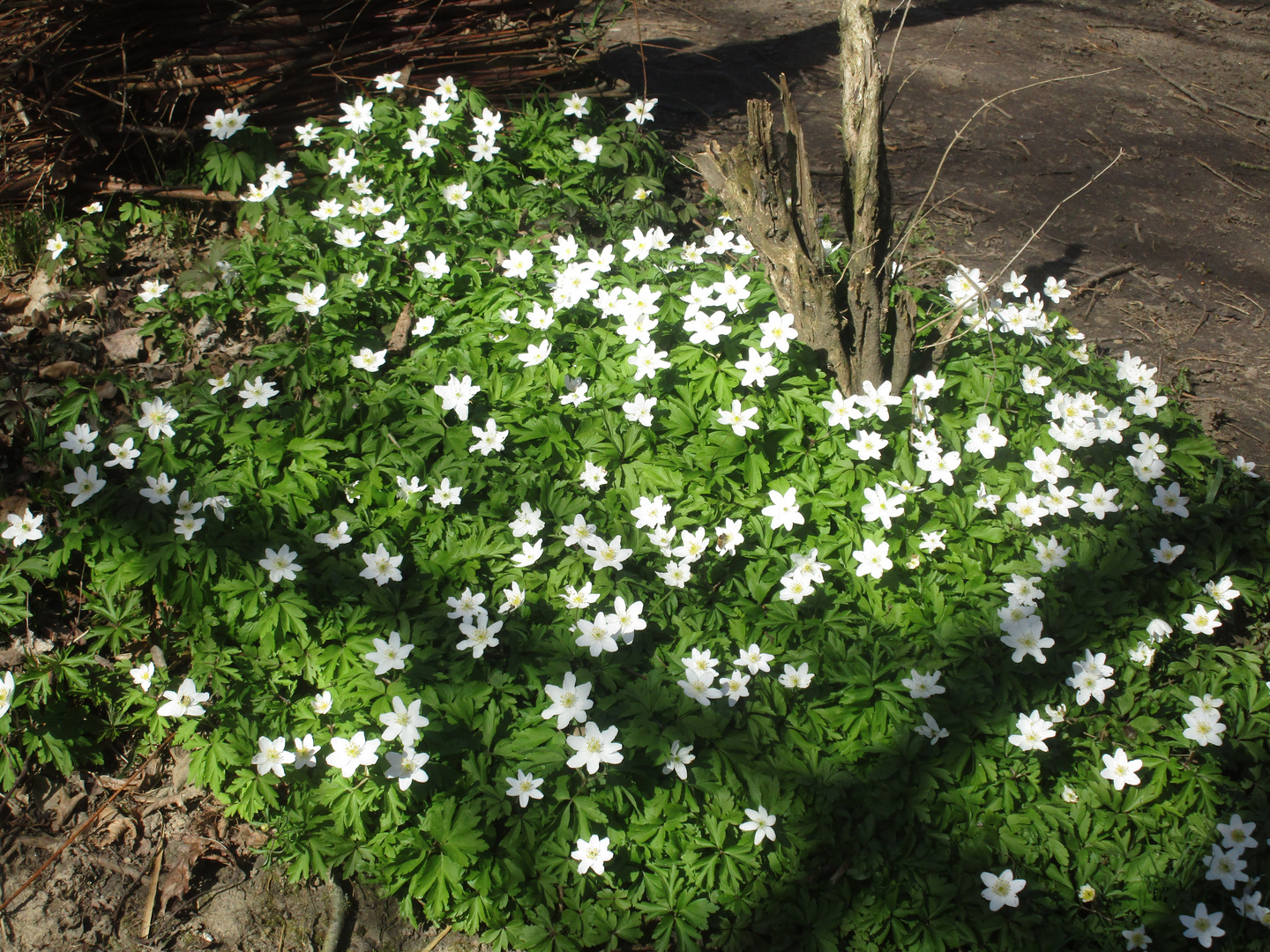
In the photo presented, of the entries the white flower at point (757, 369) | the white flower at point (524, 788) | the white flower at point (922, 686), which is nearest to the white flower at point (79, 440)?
the white flower at point (524, 788)

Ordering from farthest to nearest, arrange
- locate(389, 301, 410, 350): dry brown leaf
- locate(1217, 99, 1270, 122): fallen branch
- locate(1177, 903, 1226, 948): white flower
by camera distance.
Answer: locate(1217, 99, 1270, 122): fallen branch < locate(389, 301, 410, 350): dry brown leaf < locate(1177, 903, 1226, 948): white flower

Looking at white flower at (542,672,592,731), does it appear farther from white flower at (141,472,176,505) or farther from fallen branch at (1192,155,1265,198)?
fallen branch at (1192,155,1265,198)

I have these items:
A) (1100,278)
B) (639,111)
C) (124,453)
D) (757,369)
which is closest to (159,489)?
(124,453)

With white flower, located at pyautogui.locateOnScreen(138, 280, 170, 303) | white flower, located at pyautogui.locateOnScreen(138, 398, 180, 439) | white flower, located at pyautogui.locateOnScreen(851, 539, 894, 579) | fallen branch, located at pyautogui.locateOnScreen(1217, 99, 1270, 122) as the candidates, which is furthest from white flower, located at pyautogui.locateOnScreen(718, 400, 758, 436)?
fallen branch, located at pyautogui.locateOnScreen(1217, 99, 1270, 122)

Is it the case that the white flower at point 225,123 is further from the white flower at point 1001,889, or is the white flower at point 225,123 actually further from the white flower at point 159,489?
the white flower at point 1001,889

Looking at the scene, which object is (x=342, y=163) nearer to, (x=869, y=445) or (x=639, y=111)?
(x=639, y=111)

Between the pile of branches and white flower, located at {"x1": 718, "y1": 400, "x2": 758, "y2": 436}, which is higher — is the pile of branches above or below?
above
